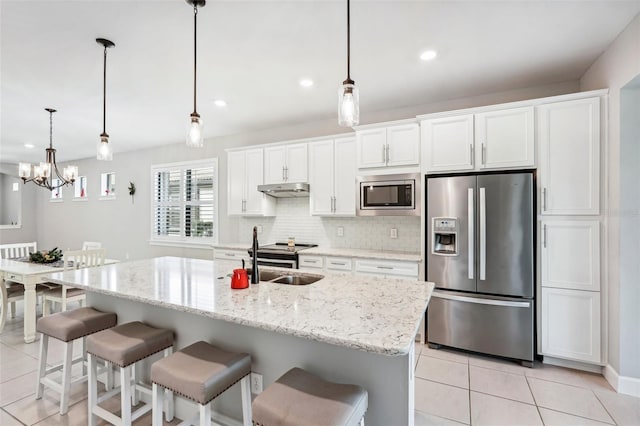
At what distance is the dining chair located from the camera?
346 cm

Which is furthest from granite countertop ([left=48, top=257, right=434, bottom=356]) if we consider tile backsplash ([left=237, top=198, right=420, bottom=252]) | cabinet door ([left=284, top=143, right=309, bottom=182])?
cabinet door ([left=284, top=143, right=309, bottom=182])

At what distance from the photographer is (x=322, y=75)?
2941 millimetres

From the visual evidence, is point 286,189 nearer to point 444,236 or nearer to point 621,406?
point 444,236

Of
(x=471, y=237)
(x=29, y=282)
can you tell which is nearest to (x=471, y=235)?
(x=471, y=237)

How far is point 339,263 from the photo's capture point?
359cm

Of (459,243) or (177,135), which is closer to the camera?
(459,243)

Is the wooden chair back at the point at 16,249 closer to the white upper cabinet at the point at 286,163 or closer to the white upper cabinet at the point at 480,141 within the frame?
the white upper cabinet at the point at 286,163

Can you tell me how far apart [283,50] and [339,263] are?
89.7 inches

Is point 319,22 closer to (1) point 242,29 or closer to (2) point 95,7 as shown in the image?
(1) point 242,29

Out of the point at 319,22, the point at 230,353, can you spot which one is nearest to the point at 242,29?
the point at 319,22

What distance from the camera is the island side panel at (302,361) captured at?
140 cm

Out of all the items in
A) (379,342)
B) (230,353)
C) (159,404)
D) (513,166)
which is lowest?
(159,404)

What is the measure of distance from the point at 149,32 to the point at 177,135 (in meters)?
3.19

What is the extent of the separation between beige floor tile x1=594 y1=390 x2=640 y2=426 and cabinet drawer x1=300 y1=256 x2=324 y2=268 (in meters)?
2.63
